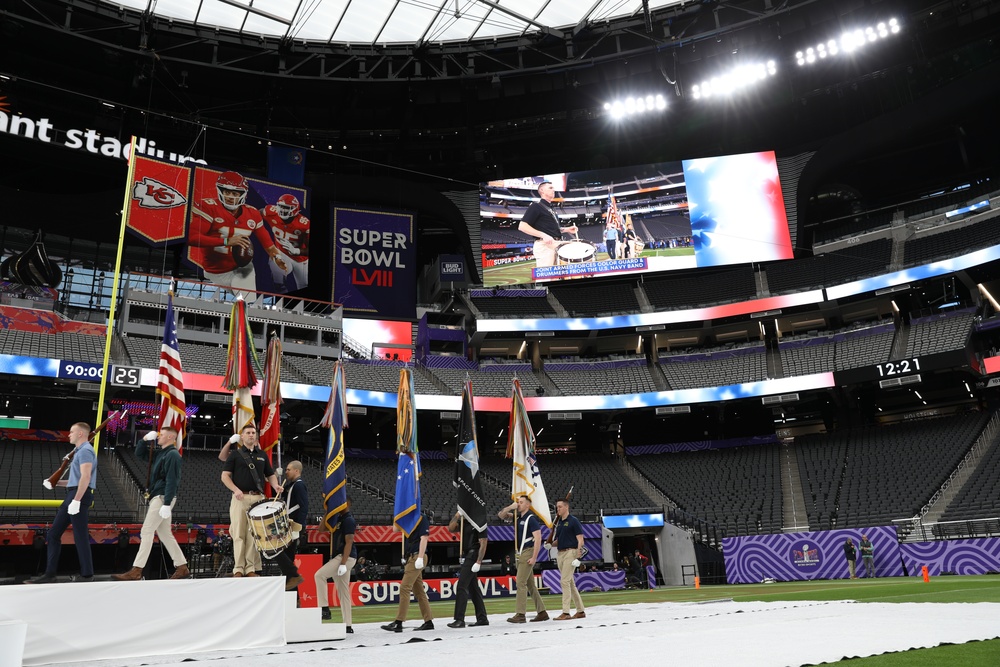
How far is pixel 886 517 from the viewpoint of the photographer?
28.2 m

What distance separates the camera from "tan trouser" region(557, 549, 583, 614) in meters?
11.5

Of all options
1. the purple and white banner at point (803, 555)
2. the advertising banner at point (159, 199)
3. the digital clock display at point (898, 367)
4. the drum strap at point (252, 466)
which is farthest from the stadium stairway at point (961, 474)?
the advertising banner at point (159, 199)

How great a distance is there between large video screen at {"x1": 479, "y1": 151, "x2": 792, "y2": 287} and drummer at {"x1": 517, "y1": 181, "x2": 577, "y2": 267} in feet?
0.19

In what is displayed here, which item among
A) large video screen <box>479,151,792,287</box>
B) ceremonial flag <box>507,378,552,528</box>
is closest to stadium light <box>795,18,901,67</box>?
large video screen <box>479,151,792,287</box>

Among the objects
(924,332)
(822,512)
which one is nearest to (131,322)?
(822,512)

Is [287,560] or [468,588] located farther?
[468,588]

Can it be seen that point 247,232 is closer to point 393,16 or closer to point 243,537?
point 393,16

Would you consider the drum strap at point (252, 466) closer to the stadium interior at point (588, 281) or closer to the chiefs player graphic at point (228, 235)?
the stadium interior at point (588, 281)

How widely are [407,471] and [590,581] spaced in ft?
54.7

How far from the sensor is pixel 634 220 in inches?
1628

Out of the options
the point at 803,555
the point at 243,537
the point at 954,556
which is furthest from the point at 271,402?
the point at 954,556

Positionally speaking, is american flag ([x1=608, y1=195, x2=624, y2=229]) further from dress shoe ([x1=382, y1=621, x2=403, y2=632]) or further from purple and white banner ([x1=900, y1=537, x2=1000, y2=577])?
dress shoe ([x1=382, y1=621, x2=403, y2=632])

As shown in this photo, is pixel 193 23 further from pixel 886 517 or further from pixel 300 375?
pixel 886 517

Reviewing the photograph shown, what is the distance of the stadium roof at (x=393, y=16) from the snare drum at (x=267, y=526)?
2621 cm
